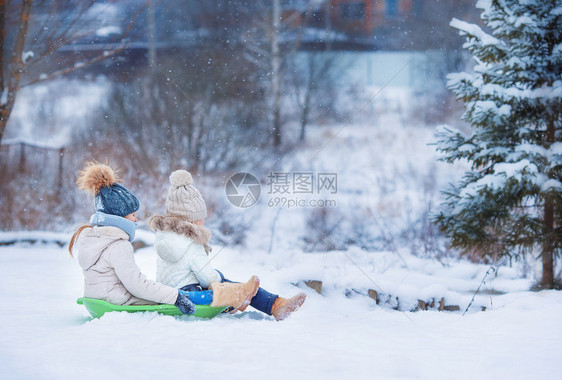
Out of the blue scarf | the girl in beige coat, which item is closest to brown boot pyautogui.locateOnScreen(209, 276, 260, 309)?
the girl in beige coat

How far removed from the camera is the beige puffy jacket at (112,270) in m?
3.09

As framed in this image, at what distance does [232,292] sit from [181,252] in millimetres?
417

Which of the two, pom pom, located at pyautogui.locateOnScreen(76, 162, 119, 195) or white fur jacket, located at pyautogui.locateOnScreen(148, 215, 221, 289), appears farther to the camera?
white fur jacket, located at pyautogui.locateOnScreen(148, 215, 221, 289)

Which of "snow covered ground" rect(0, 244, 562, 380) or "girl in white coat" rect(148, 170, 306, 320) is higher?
"girl in white coat" rect(148, 170, 306, 320)

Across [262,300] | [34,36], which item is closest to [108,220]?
[262,300]

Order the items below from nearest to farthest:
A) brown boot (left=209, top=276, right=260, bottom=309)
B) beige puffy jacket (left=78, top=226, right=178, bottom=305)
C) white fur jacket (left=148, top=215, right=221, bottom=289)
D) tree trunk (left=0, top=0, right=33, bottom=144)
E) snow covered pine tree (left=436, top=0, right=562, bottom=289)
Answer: beige puffy jacket (left=78, top=226, right=178, bottom=305)
brown boot (left=209, top=276, right=260, bottom=309)
white fur jacket (left=148, top=215, right=221, bottom=289)
snow covered pine tree (left=436, top=0, right=562, bottom=289)
tree trunk (left=0, top=0, right=33, bottom=144)

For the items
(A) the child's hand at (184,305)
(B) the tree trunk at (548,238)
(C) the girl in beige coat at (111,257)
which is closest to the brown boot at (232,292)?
(C) the girl in beige coat at (111,257)

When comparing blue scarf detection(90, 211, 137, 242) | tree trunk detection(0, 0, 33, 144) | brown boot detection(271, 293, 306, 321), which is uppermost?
tree trunk detection(0, 0, 33, 144)

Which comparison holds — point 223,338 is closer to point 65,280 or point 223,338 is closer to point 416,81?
point 65,280

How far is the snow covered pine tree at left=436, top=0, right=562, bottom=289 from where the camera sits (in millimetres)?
4535

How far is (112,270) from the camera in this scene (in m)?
3.15

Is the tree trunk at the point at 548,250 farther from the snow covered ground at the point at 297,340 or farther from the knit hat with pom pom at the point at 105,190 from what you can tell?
the knit hat with pom pom at the point at 105,190

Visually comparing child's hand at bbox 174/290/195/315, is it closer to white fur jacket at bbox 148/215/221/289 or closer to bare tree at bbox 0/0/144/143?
white fur jacket at bbox 148/215/221/289

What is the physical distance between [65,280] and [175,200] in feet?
6.57
